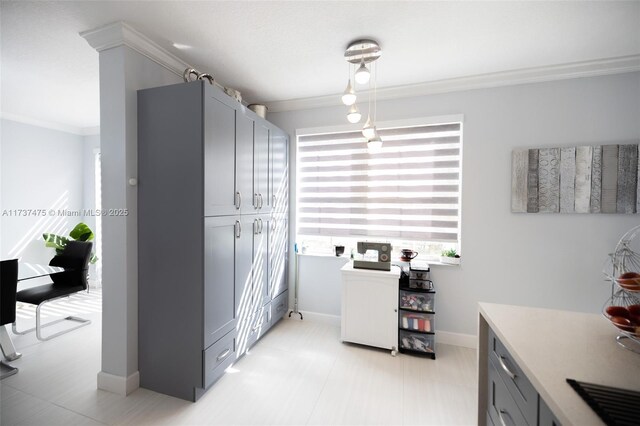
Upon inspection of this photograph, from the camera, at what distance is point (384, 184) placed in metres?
3.00

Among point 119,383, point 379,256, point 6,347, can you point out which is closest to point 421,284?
point 379,256

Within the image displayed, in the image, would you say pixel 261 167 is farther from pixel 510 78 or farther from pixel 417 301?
pixel 510 78

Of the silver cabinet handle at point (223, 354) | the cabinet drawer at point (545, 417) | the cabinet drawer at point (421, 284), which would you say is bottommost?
the silver cabinet handle at point (223, 354)

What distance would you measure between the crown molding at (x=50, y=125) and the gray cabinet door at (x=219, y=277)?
4.00 metres

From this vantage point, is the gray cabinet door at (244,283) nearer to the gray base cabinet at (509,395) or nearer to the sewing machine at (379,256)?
the sewing machine at (379,256)

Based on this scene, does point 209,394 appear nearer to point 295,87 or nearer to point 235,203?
point 235,203

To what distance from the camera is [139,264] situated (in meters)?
2.00

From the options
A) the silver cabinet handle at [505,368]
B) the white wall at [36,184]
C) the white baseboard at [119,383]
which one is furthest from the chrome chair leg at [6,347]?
the silver cabinet handle at [505,368]

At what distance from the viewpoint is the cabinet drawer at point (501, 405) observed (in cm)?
104

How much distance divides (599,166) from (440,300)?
183cm

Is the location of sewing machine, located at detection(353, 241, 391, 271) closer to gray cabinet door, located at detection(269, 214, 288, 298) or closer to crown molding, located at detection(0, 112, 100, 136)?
gray cabinet door, located at detection(269, 214, 288, 298)

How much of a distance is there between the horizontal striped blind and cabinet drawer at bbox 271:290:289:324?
803 millimetres

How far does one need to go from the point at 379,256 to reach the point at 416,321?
27.4 inches

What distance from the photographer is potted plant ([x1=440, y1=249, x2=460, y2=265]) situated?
2.74 metres
